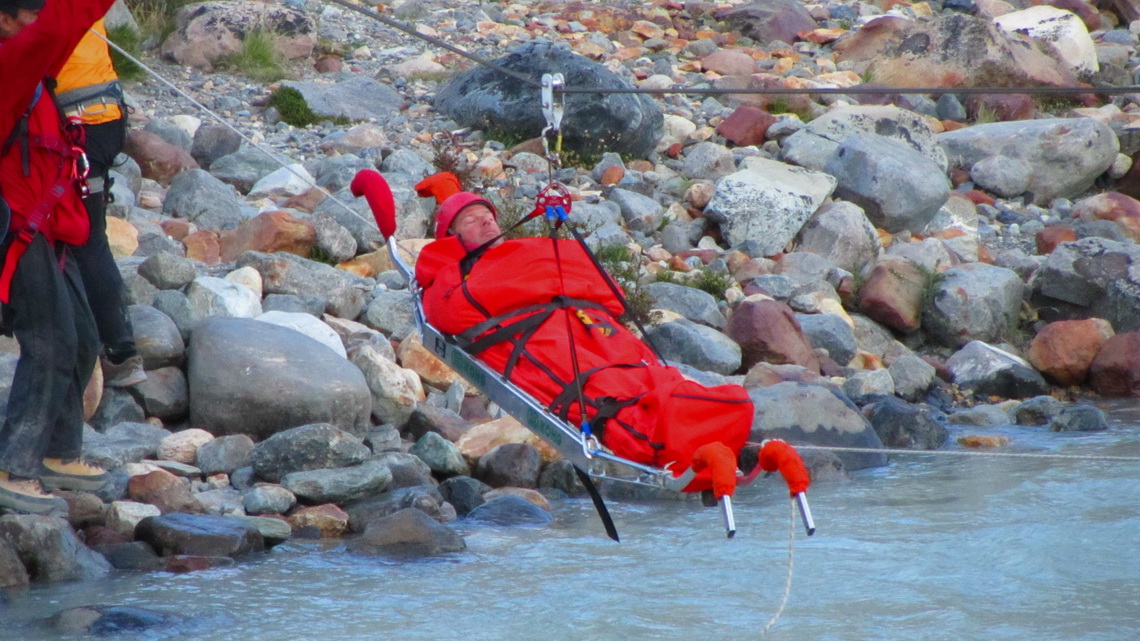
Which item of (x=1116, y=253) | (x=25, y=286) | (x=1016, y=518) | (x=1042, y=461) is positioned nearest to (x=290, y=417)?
(x=25, y=286)

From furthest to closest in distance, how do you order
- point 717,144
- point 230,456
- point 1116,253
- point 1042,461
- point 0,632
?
point 717,144 < point 1116,253 < point 1042,461 < point 230,456 < point 0,632

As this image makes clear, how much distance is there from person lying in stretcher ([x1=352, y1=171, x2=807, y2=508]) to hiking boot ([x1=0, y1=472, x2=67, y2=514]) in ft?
5.33

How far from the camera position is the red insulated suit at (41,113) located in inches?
153

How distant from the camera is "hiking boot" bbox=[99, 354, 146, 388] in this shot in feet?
21.0

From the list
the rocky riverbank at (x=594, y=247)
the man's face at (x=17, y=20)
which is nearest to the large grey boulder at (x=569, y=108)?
the rocky riverbank at (x=594, y=247)

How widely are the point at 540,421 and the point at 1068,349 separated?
21.2 ft

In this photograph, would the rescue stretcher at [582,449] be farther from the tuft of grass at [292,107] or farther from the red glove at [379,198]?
the tuft of grass at [292,107]

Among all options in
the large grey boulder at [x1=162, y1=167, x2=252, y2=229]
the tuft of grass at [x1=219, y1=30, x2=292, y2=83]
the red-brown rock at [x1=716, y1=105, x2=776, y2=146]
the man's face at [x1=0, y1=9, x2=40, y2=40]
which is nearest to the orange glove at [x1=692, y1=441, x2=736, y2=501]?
the man's face at [x1=0, y1=9, x2=40, y2=40]

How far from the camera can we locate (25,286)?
4453 mm

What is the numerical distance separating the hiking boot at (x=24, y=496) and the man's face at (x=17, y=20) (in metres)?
1.63

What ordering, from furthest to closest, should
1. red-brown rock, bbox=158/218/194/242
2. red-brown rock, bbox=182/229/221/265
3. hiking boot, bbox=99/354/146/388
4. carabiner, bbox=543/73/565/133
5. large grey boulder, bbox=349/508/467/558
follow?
red-brown rock, bbox=158/218/194/242, red-brown rock, bbox=182/229/221/265, hiking boot, bbox=99/354/146/388, large grey boulder, bbox=349/508/467/558, carabiner, bbox=543/73/565/133

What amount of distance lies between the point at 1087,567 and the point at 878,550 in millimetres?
895

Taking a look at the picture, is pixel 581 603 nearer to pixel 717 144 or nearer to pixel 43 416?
pixel 43 416

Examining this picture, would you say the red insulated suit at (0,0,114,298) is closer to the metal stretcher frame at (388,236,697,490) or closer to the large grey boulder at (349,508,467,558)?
the metal stretcher frame at (388,236,697,490)
